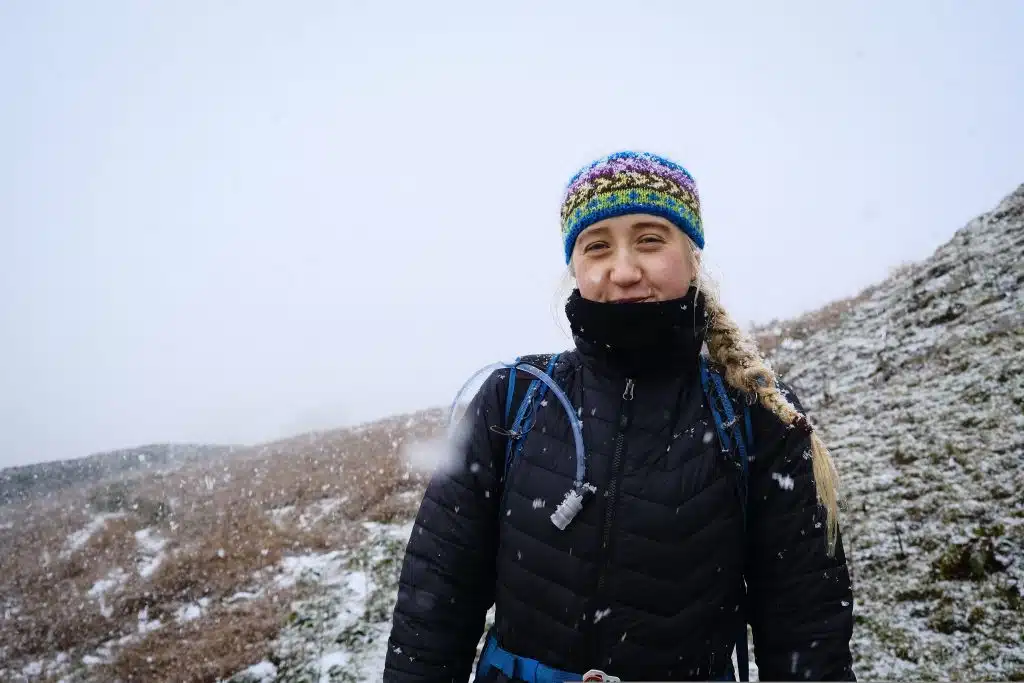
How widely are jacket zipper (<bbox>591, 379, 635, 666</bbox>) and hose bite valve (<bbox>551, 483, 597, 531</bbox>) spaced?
8 centimetres

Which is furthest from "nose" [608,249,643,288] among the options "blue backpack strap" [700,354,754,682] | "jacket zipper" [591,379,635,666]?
"blue backpack strap" [700,354,754,682]

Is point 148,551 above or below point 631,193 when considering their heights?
below

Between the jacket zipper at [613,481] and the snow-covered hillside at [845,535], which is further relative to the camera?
the snow-covered hillside at [845,535]

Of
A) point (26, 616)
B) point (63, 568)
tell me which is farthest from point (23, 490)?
point (26, 616)

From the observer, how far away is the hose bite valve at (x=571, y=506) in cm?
198

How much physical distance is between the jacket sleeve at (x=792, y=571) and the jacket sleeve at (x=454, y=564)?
1.08 metres

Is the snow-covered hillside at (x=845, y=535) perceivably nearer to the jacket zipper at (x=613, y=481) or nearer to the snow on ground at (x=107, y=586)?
the snow on ground at (x=107, y=586)

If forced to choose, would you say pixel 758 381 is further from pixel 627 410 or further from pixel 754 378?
pixel 627 410

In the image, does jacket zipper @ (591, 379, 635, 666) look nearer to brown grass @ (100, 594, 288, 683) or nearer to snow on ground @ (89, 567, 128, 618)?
brown grass @ (100, 594, 288, 683)

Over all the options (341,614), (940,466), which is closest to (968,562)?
(940,466)

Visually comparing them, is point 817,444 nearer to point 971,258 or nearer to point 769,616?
point 769,616

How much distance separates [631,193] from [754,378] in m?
0.92

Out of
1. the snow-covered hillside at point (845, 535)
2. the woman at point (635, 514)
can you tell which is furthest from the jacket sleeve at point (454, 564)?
the snow-covered hillside at point (845, 535)

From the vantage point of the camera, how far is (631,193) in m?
2.21
